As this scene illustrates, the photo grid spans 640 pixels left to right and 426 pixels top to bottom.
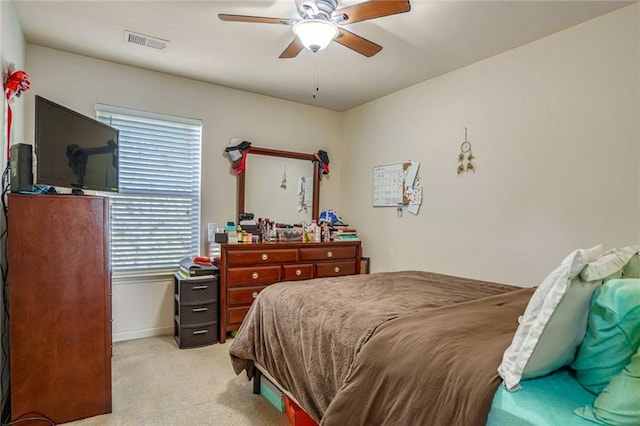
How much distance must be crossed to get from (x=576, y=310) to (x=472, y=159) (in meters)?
2.51

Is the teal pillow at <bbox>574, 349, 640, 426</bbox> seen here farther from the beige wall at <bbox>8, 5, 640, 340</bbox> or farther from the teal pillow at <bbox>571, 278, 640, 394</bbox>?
the beige wall at <bbox>8, 5, 640, 340</bbox>

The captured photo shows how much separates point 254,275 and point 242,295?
22 cm

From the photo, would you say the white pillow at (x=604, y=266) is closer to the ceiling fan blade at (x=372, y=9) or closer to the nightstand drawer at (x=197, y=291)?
the ceiling fan blade at (x=372, y=9)

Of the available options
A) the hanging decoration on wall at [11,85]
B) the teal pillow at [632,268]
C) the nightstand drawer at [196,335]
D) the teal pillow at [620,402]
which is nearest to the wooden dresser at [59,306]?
the hanging decoration on wall at [11,85]

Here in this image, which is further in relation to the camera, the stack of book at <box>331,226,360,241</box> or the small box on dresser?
the stack of book at <box>331,226,360,241</box>

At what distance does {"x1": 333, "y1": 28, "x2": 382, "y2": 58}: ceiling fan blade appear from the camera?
2.36m

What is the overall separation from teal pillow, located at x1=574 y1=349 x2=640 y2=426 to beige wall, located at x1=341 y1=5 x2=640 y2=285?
6.26ft

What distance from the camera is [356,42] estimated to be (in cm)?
246

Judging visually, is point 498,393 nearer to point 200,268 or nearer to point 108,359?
point 108,359

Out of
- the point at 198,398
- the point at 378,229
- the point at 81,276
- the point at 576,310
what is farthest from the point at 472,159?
the point at 81,276

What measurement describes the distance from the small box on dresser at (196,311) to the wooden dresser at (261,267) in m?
0.08

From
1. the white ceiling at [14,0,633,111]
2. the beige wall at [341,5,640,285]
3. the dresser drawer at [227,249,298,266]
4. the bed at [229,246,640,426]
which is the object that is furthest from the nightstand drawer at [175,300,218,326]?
the white ceiling at [14,0,633,111]

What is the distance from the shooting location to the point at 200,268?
3.46 metres

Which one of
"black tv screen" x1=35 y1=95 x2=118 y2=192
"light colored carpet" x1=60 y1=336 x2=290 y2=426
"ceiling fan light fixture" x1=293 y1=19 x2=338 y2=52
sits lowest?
"light colored carpet" x1=60 y1=336 x2=290 y2=426
